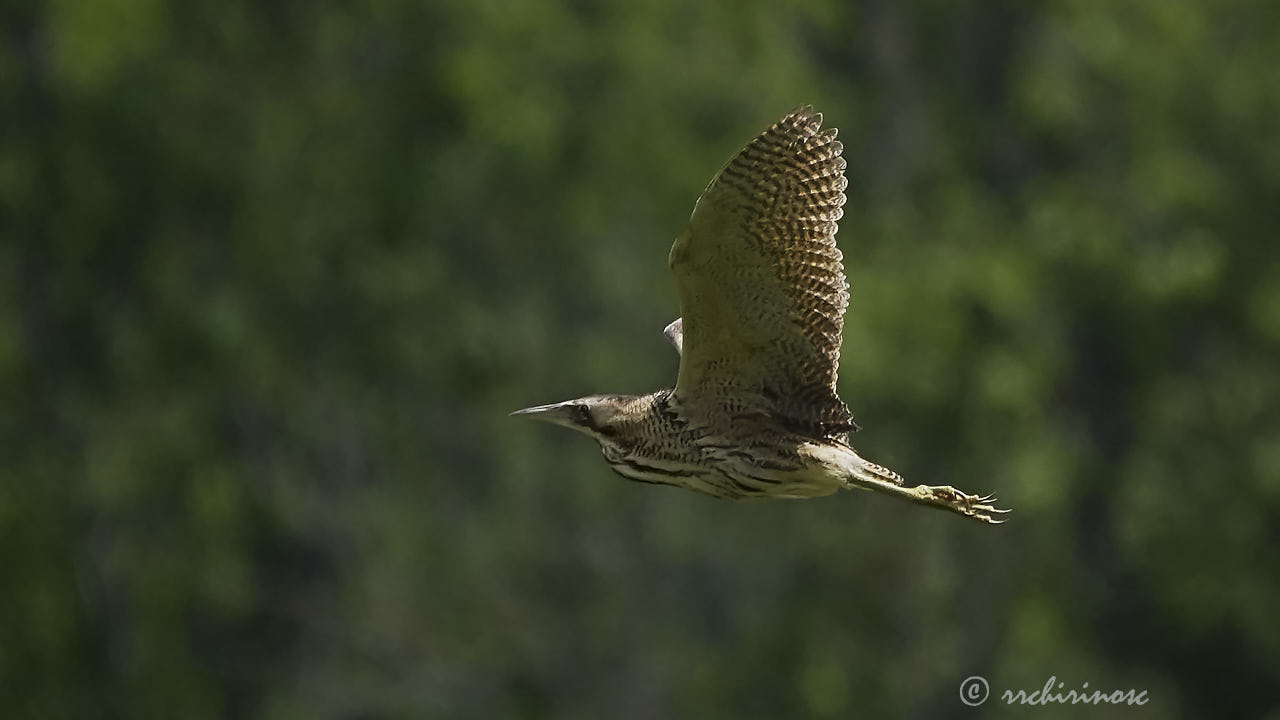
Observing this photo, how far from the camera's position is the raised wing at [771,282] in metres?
8.39

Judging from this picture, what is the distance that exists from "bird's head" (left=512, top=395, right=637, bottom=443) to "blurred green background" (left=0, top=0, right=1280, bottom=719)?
13.6 metres

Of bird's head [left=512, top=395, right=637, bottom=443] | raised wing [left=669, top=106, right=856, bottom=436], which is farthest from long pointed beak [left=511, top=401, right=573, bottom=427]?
raised wing [left=669, top=106, right=856, bottom=436]

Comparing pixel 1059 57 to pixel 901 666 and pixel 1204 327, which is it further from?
pixel 901 666

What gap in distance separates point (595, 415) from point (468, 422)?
57.2 feet

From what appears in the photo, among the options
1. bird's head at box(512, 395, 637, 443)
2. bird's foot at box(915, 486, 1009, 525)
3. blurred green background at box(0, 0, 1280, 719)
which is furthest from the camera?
blurred green background at box(0, 0, 1280, 719)

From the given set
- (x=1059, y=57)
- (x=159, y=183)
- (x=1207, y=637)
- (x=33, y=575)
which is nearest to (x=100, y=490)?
(x=33, y=575)

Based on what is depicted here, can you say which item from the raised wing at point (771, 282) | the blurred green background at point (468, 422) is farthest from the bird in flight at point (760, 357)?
the blurred green background at point (468, 422)

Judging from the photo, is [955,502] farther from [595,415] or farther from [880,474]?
[595,415]

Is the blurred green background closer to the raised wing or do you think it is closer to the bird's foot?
the raised wing

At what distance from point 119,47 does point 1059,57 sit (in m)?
13.1

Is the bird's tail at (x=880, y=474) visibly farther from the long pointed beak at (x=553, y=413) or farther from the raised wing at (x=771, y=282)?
the long pointed beak at (x=553, y=413)

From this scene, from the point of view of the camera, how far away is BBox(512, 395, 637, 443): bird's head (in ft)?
28.4

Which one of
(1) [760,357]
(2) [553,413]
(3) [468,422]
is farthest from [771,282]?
(3) [468,422]

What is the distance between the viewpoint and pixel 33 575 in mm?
24406
